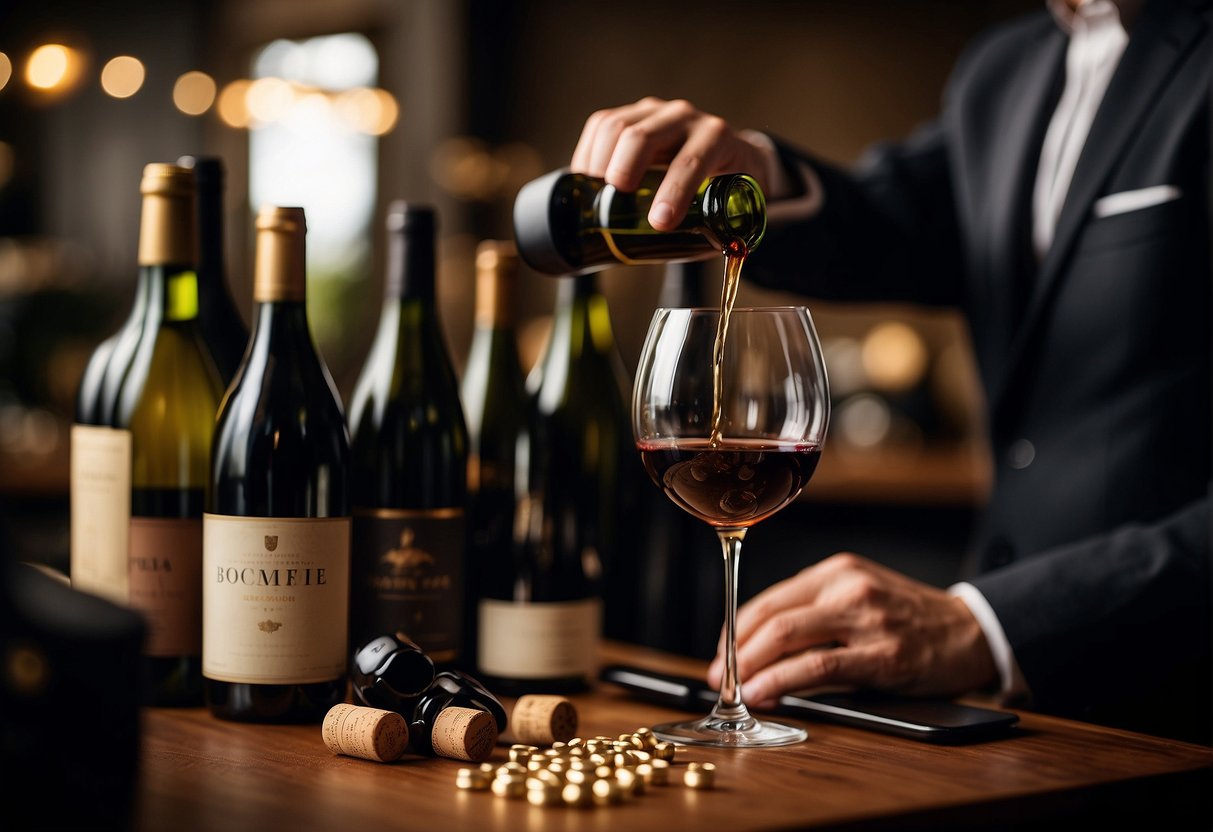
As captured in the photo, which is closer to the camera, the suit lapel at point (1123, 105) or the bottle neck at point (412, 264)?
the bottle neck at point (412, 264)

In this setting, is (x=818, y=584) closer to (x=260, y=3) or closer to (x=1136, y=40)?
(x=1136, y=40)

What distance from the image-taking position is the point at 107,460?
42.4 inches

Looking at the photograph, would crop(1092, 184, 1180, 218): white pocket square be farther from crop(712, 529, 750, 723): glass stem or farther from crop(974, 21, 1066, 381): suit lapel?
crop(712, 529, 750, 723): glass stem

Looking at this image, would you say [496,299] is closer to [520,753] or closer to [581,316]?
[581,316]

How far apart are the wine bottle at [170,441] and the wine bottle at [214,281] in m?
0.01

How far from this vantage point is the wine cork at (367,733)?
862 millimetres

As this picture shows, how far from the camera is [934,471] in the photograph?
11.3 feet

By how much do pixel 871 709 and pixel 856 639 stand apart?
77 mm

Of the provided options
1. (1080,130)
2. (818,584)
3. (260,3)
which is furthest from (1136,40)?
(260,3)

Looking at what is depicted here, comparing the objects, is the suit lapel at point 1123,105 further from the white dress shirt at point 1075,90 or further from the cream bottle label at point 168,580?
the cream bottle label at point 168,580

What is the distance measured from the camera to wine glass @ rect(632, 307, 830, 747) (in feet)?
3.10

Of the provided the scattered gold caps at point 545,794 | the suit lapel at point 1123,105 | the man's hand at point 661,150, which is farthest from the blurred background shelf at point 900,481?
the scattered gold caps at point 545,794

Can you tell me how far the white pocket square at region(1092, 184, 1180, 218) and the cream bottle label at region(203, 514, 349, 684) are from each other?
100cm

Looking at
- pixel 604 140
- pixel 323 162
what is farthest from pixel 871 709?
pixel 323 162
